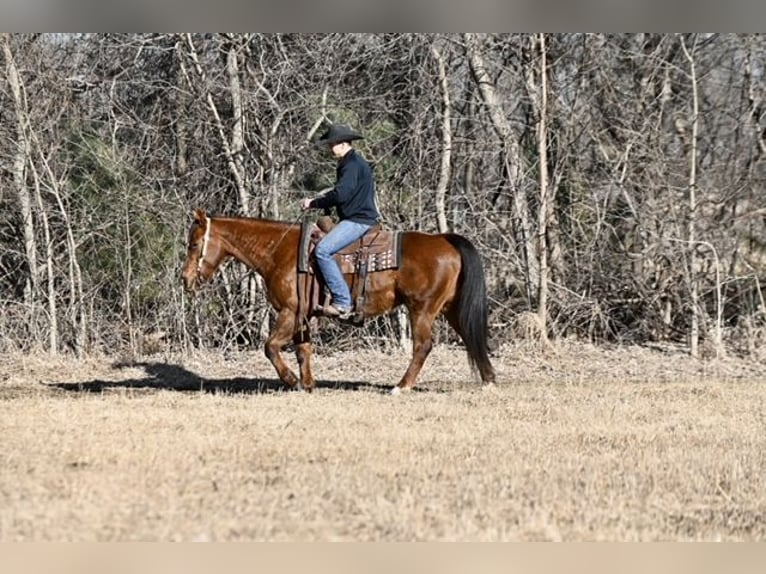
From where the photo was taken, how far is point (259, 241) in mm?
10492

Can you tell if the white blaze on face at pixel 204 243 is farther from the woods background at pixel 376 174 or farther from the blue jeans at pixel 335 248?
the woods background at pixel 376 174

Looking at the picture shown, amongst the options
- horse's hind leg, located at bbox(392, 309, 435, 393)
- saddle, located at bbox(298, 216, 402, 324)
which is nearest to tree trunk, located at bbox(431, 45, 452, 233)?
horse's hind leg, located at bbox(392, 309, 435, 393)

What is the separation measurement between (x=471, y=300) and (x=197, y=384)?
11.6ft

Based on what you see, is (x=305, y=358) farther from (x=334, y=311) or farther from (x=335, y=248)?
(x=335, y=248)

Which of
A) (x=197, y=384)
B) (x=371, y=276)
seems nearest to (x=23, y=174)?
(x=197, y=384)

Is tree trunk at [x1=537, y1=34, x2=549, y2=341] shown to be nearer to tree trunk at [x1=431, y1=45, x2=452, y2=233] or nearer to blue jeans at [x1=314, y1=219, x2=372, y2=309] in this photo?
tree trunk at [x1=431, y1=45, x2=452, y2=233]

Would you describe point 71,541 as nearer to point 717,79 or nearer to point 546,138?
point 546,138

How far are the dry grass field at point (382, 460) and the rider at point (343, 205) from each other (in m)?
1.10

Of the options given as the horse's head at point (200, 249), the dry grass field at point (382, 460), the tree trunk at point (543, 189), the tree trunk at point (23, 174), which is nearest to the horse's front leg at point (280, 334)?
the dry grass field at point (382, 460)

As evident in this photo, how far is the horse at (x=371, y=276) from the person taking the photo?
10438mm

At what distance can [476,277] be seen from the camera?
10.5m

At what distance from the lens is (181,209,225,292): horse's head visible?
1048cm

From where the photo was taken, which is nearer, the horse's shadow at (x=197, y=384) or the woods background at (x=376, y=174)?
the horse's shadow at (x=197, y=384)

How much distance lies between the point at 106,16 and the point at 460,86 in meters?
6.29
